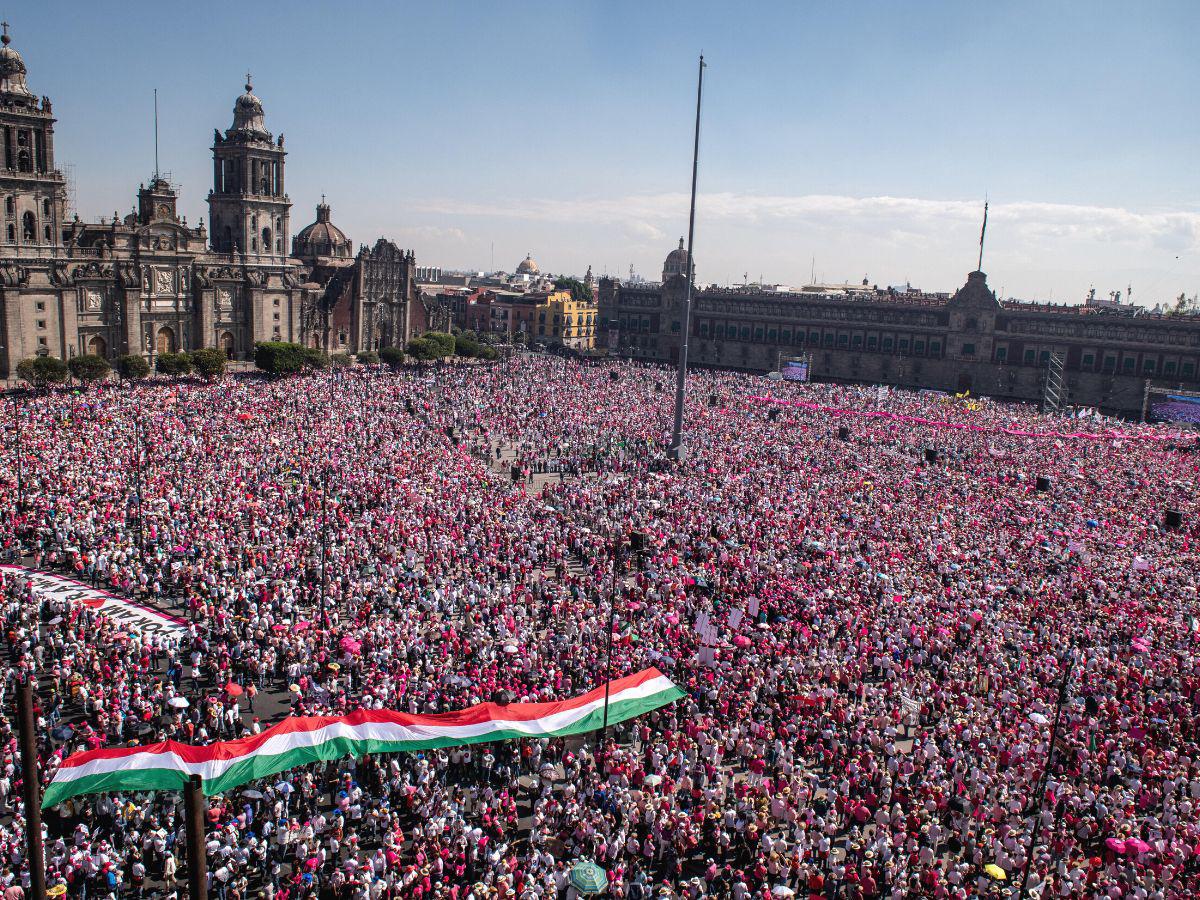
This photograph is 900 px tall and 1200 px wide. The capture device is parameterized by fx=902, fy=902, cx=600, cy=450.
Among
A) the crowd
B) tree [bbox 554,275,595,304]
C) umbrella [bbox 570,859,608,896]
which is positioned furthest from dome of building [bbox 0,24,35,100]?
tree [bbox 554,275,595,304]

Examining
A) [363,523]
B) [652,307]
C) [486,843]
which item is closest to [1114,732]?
[486,843]

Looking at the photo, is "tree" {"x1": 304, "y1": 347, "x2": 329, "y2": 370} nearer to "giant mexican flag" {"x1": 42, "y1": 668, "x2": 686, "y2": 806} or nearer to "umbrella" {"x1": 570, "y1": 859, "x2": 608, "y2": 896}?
"giant mexican flag" {"x1": 42, "y1": 668, "x2": 686, "y2": 806}

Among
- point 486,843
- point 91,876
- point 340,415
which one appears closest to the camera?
point 91,876

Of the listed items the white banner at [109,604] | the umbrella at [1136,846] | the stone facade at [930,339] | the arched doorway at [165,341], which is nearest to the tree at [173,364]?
the arched doorway at [165,341]

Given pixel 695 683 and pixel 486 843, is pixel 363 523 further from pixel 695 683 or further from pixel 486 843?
pixel 486 843

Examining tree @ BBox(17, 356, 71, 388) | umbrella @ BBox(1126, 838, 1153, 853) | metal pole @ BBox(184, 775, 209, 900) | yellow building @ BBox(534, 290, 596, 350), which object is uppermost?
yellow building @ BBox(534, 290, 596, 350)

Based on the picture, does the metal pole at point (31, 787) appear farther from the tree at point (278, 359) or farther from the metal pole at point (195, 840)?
the tree at point (278, 359)
